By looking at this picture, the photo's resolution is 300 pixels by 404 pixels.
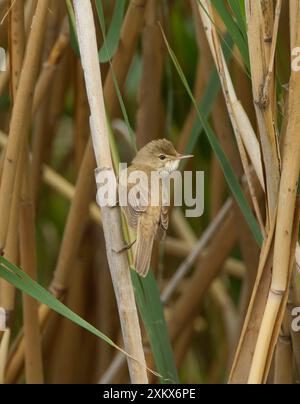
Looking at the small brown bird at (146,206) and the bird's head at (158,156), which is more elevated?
the bird's head at (158,156)

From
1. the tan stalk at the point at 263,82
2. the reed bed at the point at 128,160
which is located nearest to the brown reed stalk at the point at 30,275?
the reed bed at the point at 128,160

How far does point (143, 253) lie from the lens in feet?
4.06

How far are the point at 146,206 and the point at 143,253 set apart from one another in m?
0.15

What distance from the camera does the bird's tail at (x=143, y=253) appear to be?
1201 millimetres

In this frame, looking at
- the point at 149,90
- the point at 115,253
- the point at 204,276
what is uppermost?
the point at 149,90

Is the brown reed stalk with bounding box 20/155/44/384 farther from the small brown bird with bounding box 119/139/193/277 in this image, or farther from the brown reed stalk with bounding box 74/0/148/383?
the brown reed stalk with bounding box 74/0/148/383

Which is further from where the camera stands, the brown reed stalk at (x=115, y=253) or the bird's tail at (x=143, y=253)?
the bird's tail at (x=143, y=253)

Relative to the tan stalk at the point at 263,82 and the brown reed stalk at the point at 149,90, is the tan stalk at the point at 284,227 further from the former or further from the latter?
the brown reed stalk at the point at 149,90

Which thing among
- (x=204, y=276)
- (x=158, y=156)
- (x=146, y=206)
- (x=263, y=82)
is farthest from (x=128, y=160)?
(x=263, y=82)

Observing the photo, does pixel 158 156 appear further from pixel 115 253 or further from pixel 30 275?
pixel 115 253

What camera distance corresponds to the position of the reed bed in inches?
43.3

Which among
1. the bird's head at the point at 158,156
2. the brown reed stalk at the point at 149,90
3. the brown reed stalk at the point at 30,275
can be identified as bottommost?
the brown reed stalk at the point at 30,275

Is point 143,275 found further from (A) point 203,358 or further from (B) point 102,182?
(A) point 203,358
